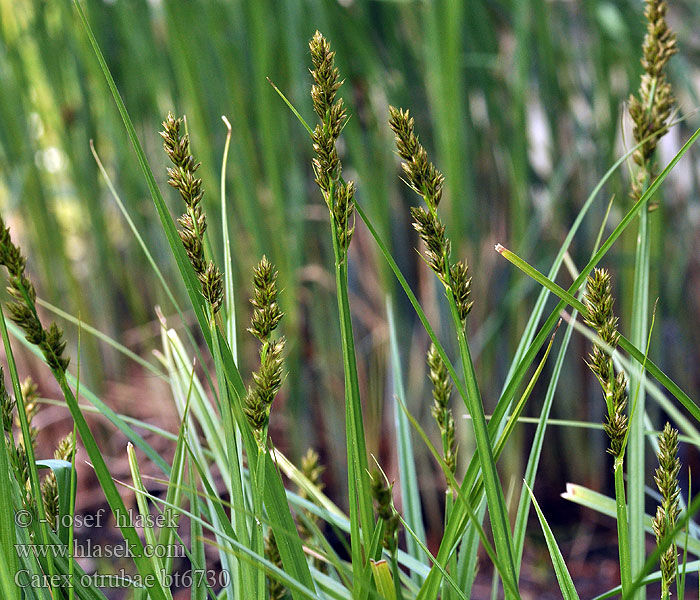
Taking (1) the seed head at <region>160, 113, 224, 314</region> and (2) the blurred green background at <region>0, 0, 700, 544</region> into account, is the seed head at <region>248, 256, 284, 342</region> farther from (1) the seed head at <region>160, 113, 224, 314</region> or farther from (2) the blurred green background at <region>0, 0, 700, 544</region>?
(2) the blurred green background at <region>0, 0, 700, 544</region>

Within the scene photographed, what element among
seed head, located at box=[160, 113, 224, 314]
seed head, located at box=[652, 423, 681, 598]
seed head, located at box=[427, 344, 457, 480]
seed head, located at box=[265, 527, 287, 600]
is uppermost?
seed head, located at box=[160, 113, 224, 314]

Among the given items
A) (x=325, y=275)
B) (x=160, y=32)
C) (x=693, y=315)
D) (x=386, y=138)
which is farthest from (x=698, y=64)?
(x=160, y=32)

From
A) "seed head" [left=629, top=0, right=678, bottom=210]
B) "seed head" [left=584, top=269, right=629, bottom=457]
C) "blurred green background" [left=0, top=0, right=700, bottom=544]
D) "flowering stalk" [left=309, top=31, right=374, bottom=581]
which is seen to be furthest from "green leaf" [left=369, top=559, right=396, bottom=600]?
"blurred green background" [left=0, top=0, right=700, bottom=544]

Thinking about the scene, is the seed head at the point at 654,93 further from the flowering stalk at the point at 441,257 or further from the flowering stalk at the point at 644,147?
the flowering stalk at the point at 441,257

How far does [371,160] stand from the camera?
1045 mm

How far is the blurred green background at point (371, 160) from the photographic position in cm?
96

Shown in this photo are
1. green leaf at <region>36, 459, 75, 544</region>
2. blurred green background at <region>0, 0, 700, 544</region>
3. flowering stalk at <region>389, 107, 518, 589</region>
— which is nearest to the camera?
flowering stalk at <region>389, 107, 518, 589</region>

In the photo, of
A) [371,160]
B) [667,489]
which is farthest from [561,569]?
[371,160]

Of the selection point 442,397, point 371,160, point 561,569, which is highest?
point 371,160

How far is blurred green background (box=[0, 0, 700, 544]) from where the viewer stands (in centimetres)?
96

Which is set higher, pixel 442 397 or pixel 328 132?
pixel 328 132

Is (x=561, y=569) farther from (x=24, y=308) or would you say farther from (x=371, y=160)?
(x=371, y=160)

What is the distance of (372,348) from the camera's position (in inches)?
47.5

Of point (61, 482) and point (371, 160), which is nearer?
point (61, 482)
